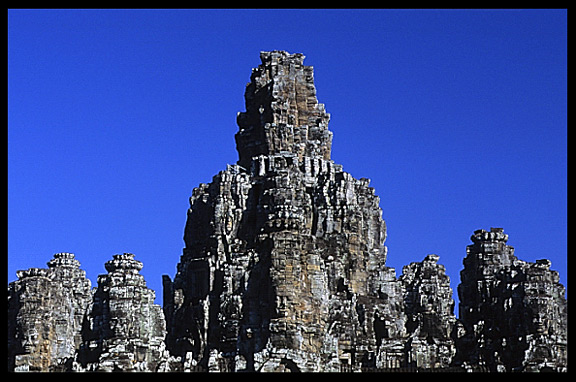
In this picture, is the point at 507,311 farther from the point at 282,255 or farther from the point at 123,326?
the point at 123,326

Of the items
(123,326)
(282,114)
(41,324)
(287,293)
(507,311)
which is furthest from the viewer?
(282,114)

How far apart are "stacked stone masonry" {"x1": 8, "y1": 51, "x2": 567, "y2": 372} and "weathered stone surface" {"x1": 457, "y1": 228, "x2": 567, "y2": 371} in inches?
6.7

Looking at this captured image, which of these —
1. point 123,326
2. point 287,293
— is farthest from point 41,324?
point 287,293

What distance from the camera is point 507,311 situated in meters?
143

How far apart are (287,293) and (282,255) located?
13.1 feet

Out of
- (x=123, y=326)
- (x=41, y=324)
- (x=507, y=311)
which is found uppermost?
(x=507, y=311)

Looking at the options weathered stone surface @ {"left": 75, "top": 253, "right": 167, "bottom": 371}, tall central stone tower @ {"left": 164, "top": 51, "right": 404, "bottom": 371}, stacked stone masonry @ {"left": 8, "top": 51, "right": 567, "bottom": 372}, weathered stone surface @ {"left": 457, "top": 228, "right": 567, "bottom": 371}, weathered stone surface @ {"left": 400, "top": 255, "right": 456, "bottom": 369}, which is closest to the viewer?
weathered stone surface @ {"left": 75, "top": 253, "right": 167, "bottom": 371}

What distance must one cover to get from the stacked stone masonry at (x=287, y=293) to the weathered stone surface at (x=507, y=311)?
0.17 metres

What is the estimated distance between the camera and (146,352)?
405 feet

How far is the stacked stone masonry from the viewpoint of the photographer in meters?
127

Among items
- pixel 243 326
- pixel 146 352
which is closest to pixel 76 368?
pixel 146 352

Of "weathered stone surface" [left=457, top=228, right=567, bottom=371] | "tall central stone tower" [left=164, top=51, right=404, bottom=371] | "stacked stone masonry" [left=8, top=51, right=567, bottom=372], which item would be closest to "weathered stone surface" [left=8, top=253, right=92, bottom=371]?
"stacked stone masonry" [left=8, top=51, right=567, bottom=372]

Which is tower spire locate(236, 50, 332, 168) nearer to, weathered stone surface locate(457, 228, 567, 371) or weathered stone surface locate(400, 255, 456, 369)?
weathered stone surface locate(400, 255, 456, 369)

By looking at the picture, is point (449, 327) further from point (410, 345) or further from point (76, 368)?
point (76, 368)
